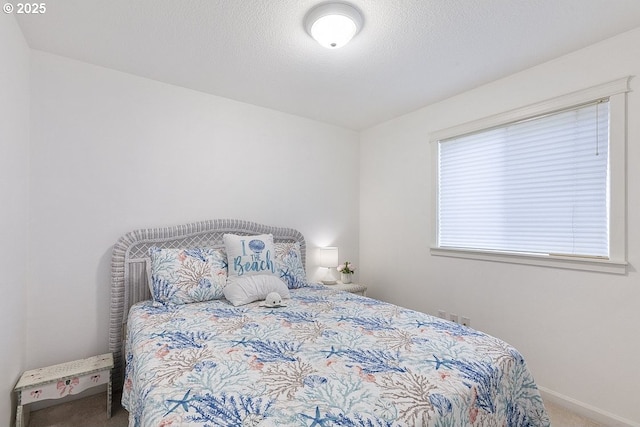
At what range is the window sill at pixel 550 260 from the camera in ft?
6.57

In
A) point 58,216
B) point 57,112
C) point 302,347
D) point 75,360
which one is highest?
point 57,112

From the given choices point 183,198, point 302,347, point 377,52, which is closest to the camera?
point 302,347

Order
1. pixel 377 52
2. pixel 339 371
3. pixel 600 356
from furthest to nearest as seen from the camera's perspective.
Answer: pixel 377 52, pixel 600 356, pixel 339 371

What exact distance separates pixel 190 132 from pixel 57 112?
0.93 meters

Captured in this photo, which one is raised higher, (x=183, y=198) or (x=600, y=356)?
(x=183, y=198)

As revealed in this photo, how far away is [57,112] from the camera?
223cm

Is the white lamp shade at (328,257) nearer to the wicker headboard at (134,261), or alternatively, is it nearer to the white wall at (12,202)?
the wicker headboard at (134,261)

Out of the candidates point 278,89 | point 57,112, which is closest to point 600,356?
point 278,89

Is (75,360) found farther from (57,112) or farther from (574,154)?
(574,154)

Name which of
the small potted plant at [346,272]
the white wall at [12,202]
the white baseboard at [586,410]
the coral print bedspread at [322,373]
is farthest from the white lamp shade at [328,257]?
the white wall at [12,202]

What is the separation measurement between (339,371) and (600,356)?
6.60 ft

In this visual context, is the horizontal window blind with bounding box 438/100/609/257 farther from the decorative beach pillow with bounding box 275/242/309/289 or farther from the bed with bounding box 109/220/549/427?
the decorative beach pillow with bounding box 275/242/309/289

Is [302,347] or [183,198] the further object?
[183,198]

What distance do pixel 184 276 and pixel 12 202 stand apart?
108 centimetres
